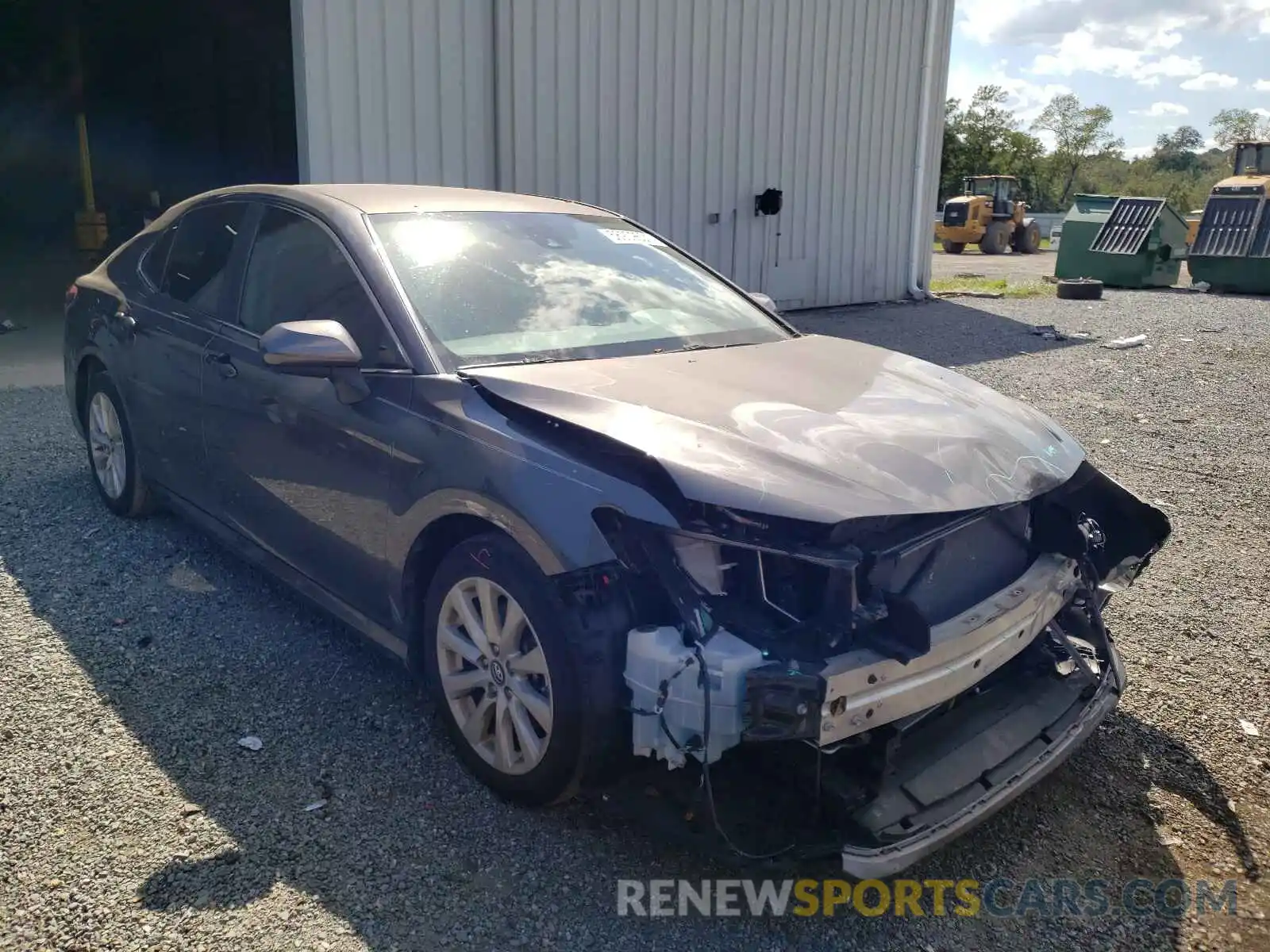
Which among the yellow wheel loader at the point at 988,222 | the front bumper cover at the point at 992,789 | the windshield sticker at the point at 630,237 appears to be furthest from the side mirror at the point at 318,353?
the yellow wheel loader at the point at 988,222

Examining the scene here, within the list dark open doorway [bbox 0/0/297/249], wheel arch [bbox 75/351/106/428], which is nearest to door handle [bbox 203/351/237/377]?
wheel arch [bbox 75/351/106/428]

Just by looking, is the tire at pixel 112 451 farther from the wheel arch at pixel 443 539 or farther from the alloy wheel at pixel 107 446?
the wheel arch at pixel 443 539

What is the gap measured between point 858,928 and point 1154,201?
1873 cm

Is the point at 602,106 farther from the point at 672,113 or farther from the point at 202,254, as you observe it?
the point at 202,254

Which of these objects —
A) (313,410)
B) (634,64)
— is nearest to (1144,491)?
(313,410)

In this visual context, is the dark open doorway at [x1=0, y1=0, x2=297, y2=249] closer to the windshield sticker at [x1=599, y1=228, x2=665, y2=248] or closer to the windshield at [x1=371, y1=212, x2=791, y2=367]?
the windshield sticker at [x1=599, y1=228, x2=665, y2=248]

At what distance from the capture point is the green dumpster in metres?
18.0

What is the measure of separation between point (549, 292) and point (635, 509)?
1.31m

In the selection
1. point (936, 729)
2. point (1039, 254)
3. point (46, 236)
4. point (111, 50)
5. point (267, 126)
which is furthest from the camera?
point (1039, 254)

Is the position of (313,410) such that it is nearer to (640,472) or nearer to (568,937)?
(640,472)

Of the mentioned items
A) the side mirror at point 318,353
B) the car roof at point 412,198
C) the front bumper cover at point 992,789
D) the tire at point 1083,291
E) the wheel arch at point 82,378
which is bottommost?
the front bumper cover at point 992,789

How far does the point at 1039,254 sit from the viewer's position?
31234 millimetres

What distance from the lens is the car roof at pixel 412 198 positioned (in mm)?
3709

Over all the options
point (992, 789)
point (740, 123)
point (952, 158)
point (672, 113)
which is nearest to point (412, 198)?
point (992, 789)
